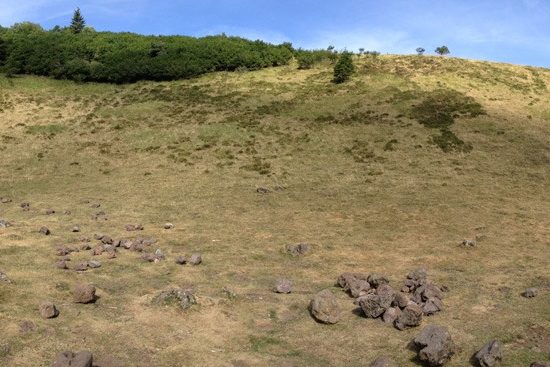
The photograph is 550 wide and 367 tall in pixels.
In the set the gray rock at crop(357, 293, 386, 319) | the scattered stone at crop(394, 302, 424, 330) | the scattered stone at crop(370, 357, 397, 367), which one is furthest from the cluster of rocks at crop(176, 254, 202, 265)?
the scattered stone at crop(370, 357, 397, 367)

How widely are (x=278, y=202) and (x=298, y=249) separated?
984cm

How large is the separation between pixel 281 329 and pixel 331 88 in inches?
1822

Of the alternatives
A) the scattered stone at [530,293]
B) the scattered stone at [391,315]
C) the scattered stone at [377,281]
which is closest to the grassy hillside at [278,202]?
the scattered stone at [530,293]

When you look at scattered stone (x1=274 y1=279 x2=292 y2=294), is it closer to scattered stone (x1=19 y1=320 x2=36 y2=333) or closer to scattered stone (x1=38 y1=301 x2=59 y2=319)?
scattered stone (x1=38 y1=301 x2=59 y2=319)

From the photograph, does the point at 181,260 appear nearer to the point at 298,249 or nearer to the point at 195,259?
the point at 195,259

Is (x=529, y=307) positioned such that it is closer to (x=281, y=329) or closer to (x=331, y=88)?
(x=281, y=329)

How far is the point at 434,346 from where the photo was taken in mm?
12258

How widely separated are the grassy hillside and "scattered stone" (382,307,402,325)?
1.18ft

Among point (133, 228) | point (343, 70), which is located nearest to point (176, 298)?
point (133, 228)

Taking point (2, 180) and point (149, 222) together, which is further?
point (2, 180)

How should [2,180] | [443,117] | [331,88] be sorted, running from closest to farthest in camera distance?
[2,180] → [443,117] → [331,88]

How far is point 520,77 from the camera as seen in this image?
58.8 meters

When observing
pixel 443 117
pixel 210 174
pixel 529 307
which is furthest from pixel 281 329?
pixel 443 117

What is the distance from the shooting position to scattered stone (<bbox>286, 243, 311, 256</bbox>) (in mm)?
22828
